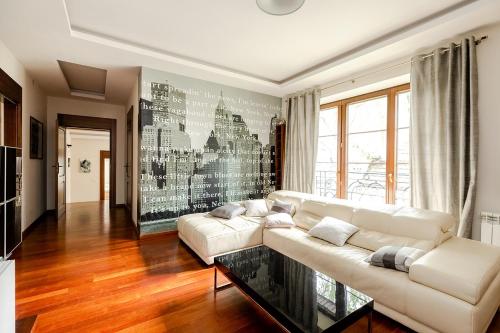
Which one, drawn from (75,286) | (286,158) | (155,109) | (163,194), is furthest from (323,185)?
(75,286)

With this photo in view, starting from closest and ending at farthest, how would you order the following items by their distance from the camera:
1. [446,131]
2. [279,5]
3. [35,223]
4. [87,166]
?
[279,5] < [446,131] < [35,223] < [87,166]

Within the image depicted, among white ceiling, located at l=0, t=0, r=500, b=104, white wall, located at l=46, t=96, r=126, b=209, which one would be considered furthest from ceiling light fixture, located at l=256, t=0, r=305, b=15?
white wall, located at l=46, t=96, r=126, b=209

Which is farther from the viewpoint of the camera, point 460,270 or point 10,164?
point 10,164

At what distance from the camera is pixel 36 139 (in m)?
4.32

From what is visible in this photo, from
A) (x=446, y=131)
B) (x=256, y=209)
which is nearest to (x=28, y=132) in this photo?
(x=256, y=209)

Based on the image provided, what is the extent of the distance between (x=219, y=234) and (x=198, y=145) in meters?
1.77

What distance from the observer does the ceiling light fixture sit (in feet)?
6.41

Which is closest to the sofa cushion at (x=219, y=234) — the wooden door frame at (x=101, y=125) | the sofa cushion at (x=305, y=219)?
the sofa cushion at (x=305, y=219)

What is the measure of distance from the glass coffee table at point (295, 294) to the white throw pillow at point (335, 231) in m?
0.56

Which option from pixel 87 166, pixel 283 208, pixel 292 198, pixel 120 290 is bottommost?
pixel 120 290

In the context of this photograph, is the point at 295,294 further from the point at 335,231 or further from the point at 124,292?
the point at 124,292

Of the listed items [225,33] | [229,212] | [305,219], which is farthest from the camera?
[229,212]

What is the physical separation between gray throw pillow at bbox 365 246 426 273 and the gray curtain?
1052mm

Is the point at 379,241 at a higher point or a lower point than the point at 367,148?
lower
